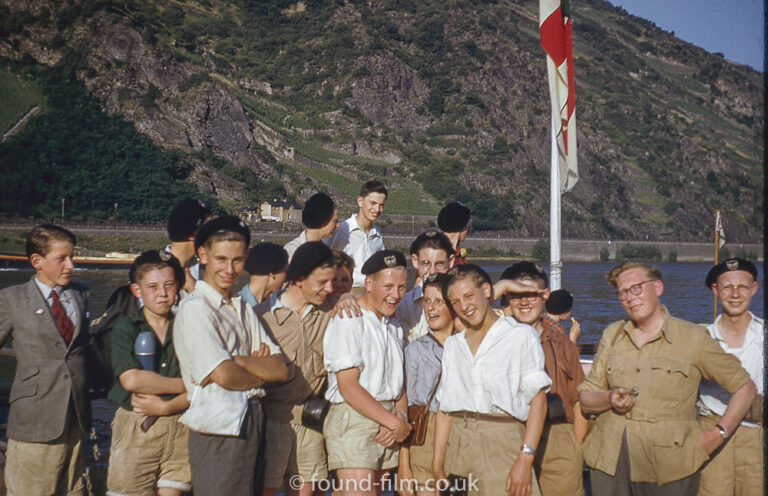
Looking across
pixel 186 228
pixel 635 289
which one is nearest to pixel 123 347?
pixel 186 228

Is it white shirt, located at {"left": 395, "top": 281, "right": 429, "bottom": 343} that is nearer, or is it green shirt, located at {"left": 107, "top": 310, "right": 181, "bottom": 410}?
green shirt, located at {"left": 107, "top": 310, "right": 181, "bottom": 410}

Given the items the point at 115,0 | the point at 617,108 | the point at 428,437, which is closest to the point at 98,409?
the point at 428,437

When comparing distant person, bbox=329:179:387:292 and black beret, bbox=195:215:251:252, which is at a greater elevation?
distant person, bbox=329:179:387:292

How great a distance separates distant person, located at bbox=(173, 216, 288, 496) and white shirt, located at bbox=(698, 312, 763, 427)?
8.14 feet

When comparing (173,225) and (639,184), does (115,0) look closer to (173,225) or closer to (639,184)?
(639,184)

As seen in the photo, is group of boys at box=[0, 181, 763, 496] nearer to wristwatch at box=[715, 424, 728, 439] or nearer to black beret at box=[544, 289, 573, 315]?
wristwatch at box=[715, 424, 728, 439]

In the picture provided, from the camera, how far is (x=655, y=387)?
3.94m

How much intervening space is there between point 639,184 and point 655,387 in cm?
16732

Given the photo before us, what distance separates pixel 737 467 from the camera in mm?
4148

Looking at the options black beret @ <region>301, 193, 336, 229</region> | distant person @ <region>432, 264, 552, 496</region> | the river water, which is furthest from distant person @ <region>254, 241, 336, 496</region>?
the river water

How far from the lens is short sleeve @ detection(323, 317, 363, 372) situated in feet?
13.5

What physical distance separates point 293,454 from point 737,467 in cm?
262

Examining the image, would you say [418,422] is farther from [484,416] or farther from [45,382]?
[45,382]

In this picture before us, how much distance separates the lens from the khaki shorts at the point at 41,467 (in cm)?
438
